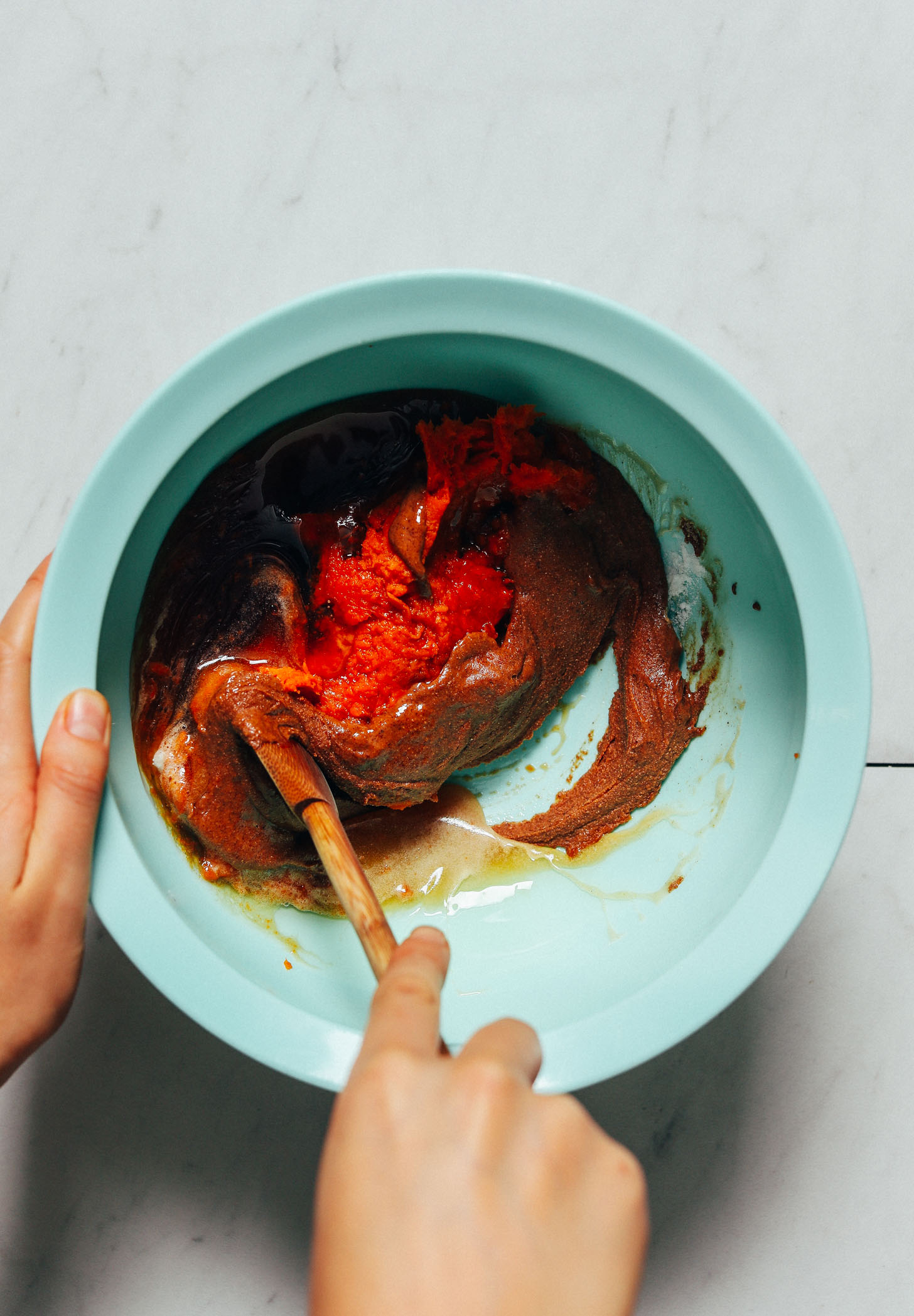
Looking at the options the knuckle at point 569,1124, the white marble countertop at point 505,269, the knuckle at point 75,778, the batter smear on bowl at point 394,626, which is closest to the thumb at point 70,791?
the knuckle at point 75,778

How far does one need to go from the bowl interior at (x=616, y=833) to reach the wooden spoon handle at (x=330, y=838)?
80mm

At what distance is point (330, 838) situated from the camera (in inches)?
32.1

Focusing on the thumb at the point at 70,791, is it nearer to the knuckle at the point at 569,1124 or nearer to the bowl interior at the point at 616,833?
the bowl interior at the point at 616,833

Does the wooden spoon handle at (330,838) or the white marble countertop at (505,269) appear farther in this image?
the white marble countertop at (505,269)

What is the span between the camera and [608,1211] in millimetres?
510

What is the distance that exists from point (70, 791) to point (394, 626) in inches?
14.5

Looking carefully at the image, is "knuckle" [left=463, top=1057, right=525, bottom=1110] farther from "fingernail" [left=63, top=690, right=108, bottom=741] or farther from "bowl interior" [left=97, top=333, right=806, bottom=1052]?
"fingernail" [left=63, top=690, right=108, bottom=741]

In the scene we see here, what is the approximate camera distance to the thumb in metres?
0.71

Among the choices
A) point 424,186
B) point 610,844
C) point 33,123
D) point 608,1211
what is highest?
point 424,186

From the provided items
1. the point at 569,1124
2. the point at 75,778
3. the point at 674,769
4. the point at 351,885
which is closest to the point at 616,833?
the point at 674,769

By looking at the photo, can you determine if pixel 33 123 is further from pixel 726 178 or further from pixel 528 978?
pixel 528 978

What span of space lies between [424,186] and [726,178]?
0.34 metres

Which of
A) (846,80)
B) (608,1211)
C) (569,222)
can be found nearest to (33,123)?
(569,222)

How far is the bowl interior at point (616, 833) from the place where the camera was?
78 cm
